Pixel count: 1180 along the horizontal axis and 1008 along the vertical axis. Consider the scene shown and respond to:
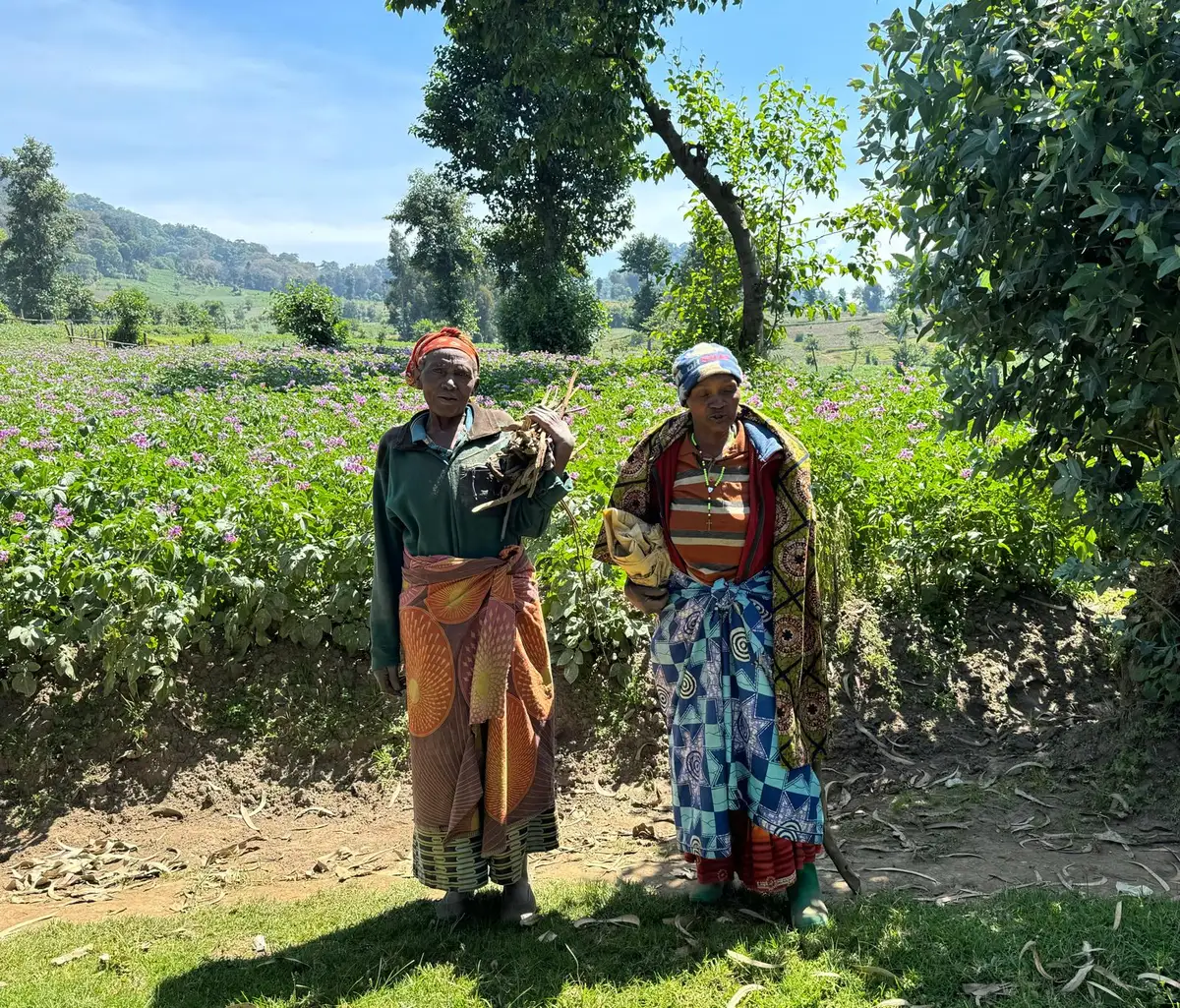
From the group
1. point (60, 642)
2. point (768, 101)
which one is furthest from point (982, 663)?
point (768, 101)

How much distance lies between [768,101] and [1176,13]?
Result: 1036 cm

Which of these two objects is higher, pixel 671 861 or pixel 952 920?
pixel 952 920

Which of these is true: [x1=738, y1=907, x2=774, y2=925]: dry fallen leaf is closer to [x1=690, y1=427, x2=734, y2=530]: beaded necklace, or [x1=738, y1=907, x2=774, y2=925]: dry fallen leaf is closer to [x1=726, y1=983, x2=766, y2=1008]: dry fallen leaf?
[x1=726, y1=983, x2=766, y2=1008]: dry fallen leaf

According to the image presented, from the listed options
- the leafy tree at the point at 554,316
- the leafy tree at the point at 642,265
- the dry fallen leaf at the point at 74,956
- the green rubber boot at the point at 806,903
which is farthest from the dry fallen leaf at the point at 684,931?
the leafy tree at the point at 642,265

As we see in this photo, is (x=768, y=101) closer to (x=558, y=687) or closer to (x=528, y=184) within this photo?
(x=558, y=687)

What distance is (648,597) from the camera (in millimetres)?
3148

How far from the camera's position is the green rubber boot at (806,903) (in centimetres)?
304

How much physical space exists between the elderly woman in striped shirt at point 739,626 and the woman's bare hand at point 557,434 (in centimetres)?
22

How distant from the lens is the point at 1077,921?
2842 millimetres

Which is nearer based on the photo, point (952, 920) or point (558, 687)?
point (952, 920)

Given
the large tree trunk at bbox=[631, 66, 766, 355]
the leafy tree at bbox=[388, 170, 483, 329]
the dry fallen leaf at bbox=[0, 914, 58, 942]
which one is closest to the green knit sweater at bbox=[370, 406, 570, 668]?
the dry fallen leaf at bbox=[0, 914, 58, 942]

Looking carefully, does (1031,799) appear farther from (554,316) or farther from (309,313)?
(554,316)

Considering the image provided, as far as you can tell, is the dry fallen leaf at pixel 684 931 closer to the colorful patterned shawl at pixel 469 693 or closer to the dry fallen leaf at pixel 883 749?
the colorful patterned shawl at pixel 469 693

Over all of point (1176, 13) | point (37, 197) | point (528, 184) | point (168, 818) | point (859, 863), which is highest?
point (37, 197)
